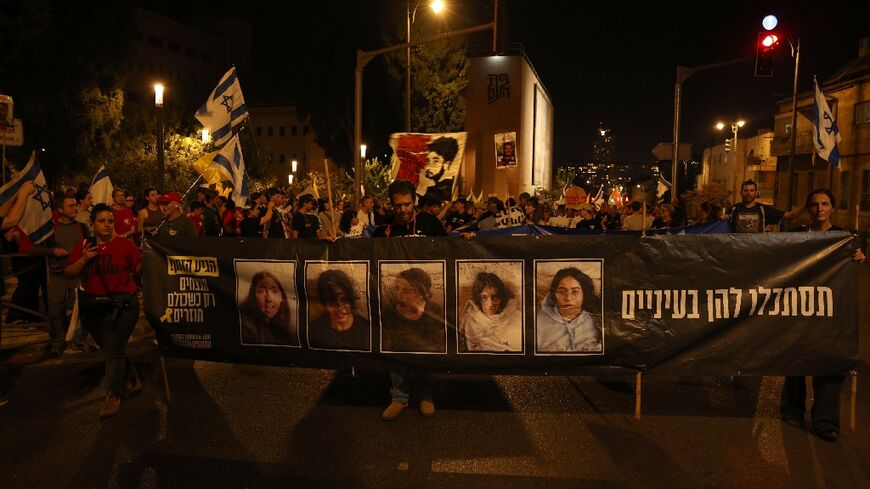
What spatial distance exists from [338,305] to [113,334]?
6.22ft

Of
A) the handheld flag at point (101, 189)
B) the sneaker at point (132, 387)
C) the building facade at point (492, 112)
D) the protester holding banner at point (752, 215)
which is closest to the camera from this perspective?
the sneaker at point (132, 387)

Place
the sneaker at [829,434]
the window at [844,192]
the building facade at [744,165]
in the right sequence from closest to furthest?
the sneaker at [829,434] → the window at [844,192] → the building facade at [744,165]

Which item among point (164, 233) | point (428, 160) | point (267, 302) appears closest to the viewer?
point (267, 302)

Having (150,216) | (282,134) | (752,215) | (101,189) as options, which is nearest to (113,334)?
(150,216)

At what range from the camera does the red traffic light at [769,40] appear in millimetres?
14243

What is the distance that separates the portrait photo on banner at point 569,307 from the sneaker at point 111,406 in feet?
11.1

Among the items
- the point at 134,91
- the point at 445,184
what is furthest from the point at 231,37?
the point at 445,184

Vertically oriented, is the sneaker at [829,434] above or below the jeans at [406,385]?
below

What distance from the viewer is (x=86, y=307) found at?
5.58 m

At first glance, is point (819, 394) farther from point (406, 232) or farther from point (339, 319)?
point (339, 319)

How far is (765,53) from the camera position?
14.5m

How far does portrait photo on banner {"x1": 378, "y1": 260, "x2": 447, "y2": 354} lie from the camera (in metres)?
5.23

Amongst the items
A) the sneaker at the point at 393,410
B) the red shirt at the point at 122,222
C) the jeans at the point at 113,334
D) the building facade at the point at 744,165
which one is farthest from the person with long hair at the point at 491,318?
the building facade at the point at 744,165

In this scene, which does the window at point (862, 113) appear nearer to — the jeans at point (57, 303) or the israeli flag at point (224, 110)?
the israeli flag at point (224, 110)
